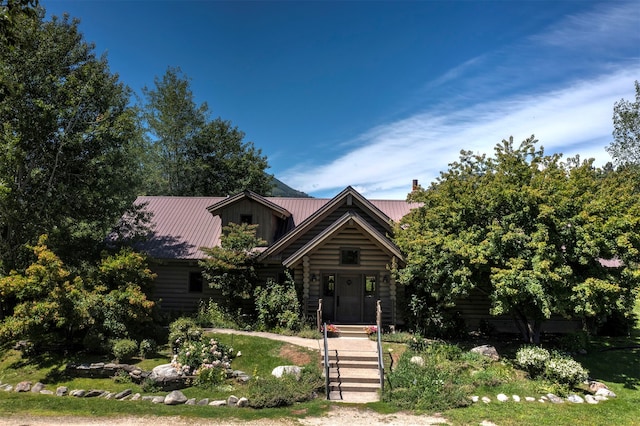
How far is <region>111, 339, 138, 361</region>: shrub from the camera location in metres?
14.7

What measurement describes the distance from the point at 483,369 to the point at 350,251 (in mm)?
8031

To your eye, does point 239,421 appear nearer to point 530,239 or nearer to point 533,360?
point 533,360

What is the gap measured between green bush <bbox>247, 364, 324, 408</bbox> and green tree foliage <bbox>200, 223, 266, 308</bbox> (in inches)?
255

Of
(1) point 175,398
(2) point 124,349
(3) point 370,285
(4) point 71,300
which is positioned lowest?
(1) point 175,398

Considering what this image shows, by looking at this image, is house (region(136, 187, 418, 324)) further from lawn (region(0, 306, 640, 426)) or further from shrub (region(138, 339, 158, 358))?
shrub (region(138, 339, 158, 358))

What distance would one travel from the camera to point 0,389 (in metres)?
13.2

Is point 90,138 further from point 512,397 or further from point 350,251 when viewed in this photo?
point 512,397

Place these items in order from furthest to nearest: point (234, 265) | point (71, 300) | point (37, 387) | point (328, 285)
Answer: point (328, 285) → point (234, 265) → point (71, 300) → point (37, 387)

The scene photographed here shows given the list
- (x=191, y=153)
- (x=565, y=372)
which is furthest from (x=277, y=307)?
(x=191, y=153)

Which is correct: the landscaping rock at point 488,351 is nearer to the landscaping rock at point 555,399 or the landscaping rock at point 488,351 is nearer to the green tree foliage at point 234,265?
the landscaping rock at point 555,399

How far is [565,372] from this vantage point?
1277 centimetres

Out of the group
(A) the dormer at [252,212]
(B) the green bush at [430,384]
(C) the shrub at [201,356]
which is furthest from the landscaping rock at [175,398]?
(A) the dormer at [252,212]

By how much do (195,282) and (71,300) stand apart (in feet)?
24.9

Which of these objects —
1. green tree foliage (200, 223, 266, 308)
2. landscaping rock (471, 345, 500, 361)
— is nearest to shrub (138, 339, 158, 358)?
green tree foliage (200, 223, 266, 308)
